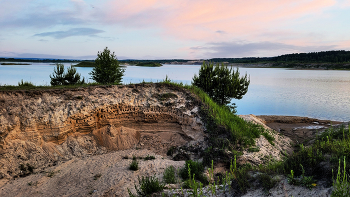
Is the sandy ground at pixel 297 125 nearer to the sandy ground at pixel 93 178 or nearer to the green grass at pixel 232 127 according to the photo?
the green grass at pixel 232 127

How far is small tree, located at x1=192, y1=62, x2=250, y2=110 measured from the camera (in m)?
17.0

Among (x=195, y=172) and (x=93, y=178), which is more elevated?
(x=195, y=172)

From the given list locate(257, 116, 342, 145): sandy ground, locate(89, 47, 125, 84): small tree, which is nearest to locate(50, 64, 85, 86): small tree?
locate(89, 47, 125, 84): small tree

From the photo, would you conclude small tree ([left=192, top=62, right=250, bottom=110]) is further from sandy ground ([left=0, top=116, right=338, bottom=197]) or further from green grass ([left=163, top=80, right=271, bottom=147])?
Result: sandy ground ([left=0, top=116, right=338, bottom=197])

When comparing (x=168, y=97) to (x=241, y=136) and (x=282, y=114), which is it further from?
(x=282, y=114)

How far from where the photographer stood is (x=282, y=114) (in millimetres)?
24219

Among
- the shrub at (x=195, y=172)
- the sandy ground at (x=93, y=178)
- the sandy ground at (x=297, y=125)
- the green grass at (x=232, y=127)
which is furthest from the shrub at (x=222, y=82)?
the shrub at (x=195, y=172)

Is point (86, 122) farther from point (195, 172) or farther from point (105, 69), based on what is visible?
point (105, 69)

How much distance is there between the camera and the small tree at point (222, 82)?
55.6 feet

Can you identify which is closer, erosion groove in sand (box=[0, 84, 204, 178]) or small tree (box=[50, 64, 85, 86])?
erosion groove in sand (box=[0, 84, 204, 178])

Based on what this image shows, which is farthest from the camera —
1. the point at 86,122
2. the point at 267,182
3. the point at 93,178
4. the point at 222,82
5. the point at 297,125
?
the point at 297,125

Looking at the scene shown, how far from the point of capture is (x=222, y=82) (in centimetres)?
1725

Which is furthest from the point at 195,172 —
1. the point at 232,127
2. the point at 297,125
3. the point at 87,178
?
the point at 297,125

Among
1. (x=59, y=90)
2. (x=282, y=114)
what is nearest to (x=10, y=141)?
(x=59, y=90)
